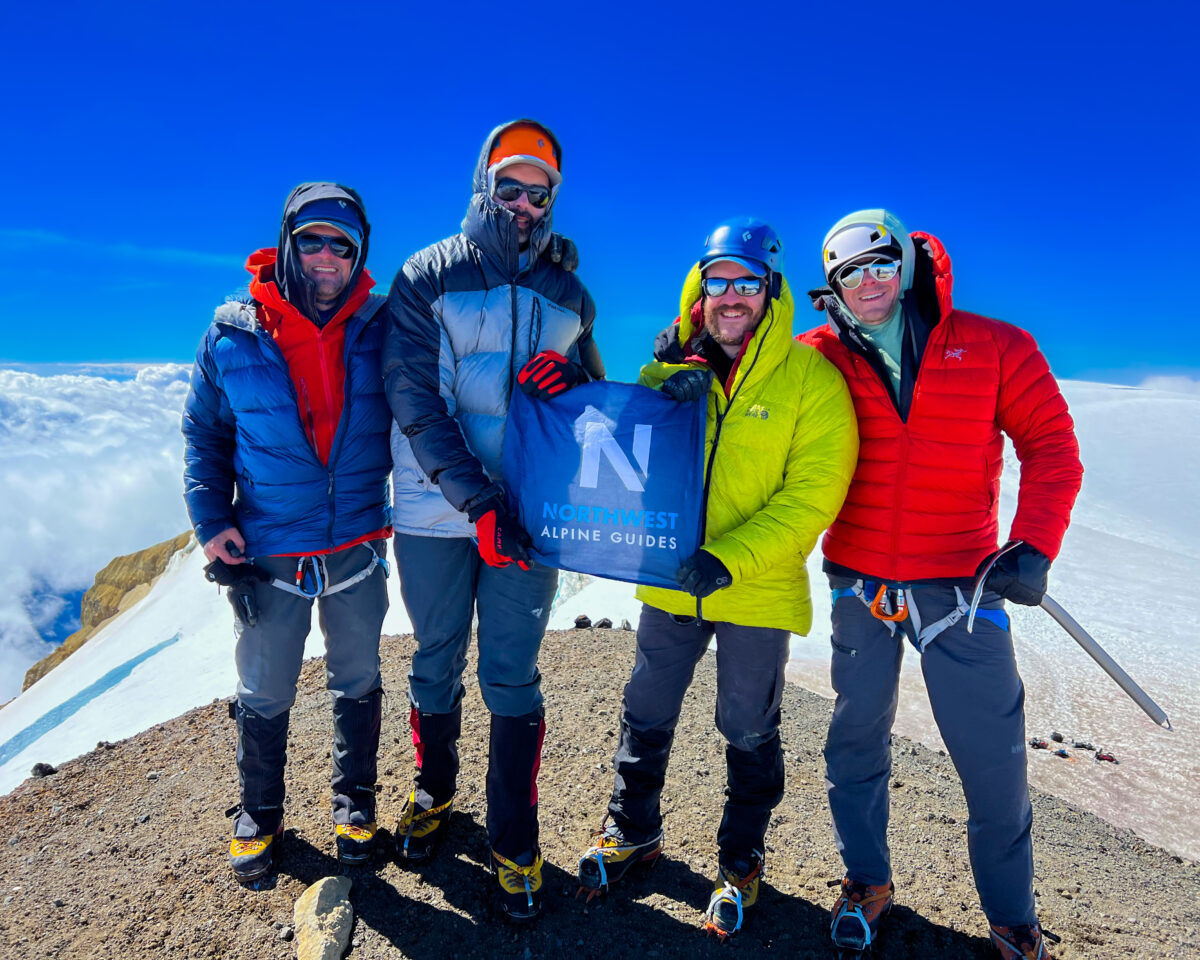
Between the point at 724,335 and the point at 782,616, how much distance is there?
1.48 m

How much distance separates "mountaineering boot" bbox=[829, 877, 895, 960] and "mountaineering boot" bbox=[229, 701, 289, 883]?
328 centimetres

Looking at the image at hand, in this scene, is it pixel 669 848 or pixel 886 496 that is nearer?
pixel 886 496

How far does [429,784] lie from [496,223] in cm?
335

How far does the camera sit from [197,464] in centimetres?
414

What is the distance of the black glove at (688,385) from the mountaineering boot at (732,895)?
2.61 meters

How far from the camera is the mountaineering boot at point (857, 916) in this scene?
12.1 ft

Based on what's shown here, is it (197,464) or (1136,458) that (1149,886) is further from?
(1136,458)

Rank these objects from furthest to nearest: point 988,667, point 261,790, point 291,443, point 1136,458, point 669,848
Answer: point 1136,458 < point 669,848 < point 261,790 < point 291,443 < point 988,667

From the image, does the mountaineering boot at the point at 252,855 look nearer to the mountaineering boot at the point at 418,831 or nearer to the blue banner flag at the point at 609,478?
the mountaineering boot at the point at 418,831

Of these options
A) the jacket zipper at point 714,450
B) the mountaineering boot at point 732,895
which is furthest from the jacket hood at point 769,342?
the mountaineering boot at point 732,895

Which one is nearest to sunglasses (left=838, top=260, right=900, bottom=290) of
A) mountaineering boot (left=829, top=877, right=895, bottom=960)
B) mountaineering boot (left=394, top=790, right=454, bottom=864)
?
mountaineering boot (left=829, top=877, right=895, bottom=960)

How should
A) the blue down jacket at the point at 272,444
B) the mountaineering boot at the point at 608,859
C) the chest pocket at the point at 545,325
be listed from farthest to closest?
1. the mountaineering boot at the point at 608,859
2. the blue down jacket at the point at 272,444
3. the chest pocket at the point at 545,325

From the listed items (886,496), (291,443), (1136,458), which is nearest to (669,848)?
(886,496)

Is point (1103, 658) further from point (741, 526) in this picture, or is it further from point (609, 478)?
point (609, 478)
